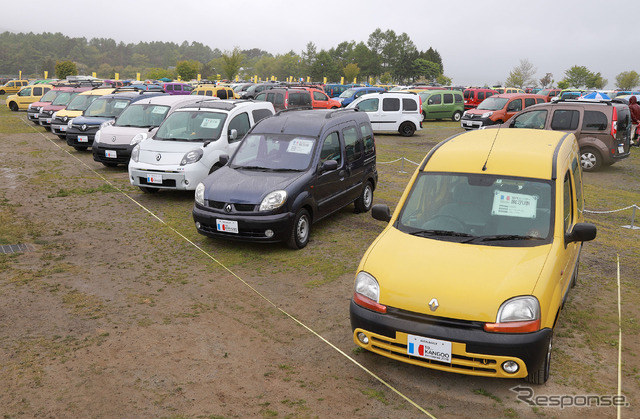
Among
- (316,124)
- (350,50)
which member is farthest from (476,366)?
(350,50)

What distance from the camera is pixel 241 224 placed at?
797 cm

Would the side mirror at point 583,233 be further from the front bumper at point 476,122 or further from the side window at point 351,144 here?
the front bumper at point 476,122

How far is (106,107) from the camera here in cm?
1778

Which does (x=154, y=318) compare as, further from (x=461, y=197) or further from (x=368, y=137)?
(x=368, y=137)

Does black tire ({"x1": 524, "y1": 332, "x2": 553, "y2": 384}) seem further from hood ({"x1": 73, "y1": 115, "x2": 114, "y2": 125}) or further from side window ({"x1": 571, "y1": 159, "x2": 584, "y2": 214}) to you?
hood ({"x1": 73, "y1": 115, "x2": 114, "y2": 125})

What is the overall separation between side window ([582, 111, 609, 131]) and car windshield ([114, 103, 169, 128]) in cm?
1177

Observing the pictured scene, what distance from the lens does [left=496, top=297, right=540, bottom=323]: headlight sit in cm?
425

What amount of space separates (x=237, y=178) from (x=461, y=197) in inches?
162

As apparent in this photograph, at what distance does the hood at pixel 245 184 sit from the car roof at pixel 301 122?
3.32ft

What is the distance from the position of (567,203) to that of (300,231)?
407 cm

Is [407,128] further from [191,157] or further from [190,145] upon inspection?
[191,157]

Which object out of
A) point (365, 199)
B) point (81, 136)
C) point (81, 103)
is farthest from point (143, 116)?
point (365, 199)

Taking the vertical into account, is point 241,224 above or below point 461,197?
below

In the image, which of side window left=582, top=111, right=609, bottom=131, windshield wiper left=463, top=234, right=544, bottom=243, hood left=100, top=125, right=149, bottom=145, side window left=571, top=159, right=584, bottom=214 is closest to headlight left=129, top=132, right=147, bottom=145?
hood left=100, top=125, right=149, bottom=145
